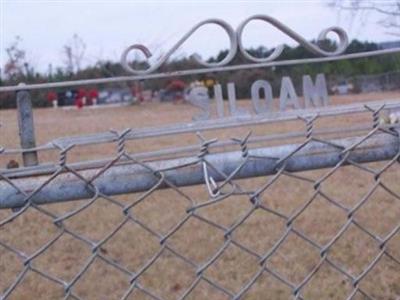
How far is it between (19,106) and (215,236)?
9.86 ft

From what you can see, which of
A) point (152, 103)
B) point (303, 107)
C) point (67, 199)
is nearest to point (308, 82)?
point (303, 107)

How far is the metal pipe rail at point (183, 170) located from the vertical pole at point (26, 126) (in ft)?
0.26

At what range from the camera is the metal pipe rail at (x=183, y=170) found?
1376mm

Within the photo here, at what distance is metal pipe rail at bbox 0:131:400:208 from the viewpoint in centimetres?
138

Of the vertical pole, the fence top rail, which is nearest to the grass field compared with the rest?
the vertical pole

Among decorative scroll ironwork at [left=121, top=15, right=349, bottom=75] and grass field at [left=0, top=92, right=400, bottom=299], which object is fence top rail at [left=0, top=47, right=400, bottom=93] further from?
grass field at [left=0, top=92, right=400, bottom=299]

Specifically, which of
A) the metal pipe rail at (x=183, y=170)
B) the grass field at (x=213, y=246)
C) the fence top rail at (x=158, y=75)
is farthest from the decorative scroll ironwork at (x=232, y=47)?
the grass field at (x=213, y=246)

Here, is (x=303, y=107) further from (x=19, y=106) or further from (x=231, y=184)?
(x=19, y=106)

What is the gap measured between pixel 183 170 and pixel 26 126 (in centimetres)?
32

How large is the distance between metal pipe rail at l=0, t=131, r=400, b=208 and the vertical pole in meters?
0.08

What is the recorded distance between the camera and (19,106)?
149 cm

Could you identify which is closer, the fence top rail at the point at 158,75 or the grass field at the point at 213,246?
the fence top rail at the point at 158,75

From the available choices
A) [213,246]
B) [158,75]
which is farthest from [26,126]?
[213,246]

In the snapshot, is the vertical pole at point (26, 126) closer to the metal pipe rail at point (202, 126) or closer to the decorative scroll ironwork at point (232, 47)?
the metal pipe rail at point (202, 126)
